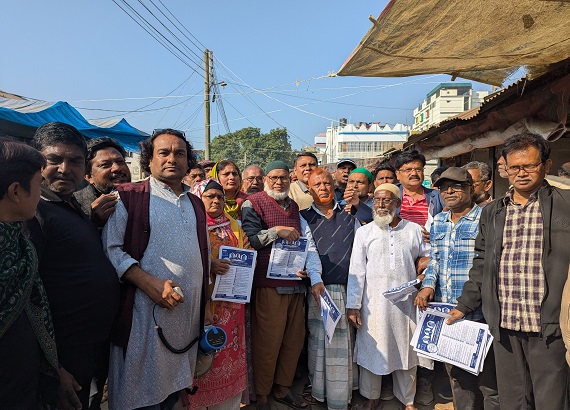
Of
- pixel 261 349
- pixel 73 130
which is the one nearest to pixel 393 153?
pixel 261 349

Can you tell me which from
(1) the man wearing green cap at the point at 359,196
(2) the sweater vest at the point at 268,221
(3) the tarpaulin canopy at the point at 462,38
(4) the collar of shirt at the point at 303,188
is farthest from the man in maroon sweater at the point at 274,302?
(3) the tarpaulin canopy at the point at 462,38

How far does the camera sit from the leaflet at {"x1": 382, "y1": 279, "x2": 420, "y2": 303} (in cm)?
289

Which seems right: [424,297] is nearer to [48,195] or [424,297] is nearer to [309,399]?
[309,399]

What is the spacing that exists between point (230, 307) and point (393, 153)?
973 centimetres

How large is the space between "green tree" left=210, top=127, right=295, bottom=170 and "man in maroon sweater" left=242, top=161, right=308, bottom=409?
153 feet

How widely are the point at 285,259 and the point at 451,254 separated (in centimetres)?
132

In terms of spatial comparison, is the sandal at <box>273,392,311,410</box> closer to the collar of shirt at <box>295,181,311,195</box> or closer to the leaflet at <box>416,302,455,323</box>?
the leaflet at <box>416,302,455,323</box>

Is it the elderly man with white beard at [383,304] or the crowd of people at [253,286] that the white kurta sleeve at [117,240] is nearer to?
the crowd of people at [253,286]

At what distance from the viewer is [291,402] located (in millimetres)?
3293

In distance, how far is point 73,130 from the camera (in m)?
2.06

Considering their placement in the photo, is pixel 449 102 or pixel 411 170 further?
pixel 449 102

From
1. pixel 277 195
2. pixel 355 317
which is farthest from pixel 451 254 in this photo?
pixel 277 195

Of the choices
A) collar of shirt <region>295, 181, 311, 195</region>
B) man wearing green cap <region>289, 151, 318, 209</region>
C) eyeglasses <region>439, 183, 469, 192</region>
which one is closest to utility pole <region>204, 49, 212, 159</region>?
man wearing green cap <region>289, 151, 318, 209</region>

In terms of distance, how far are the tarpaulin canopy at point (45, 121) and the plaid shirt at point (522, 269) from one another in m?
6.97
